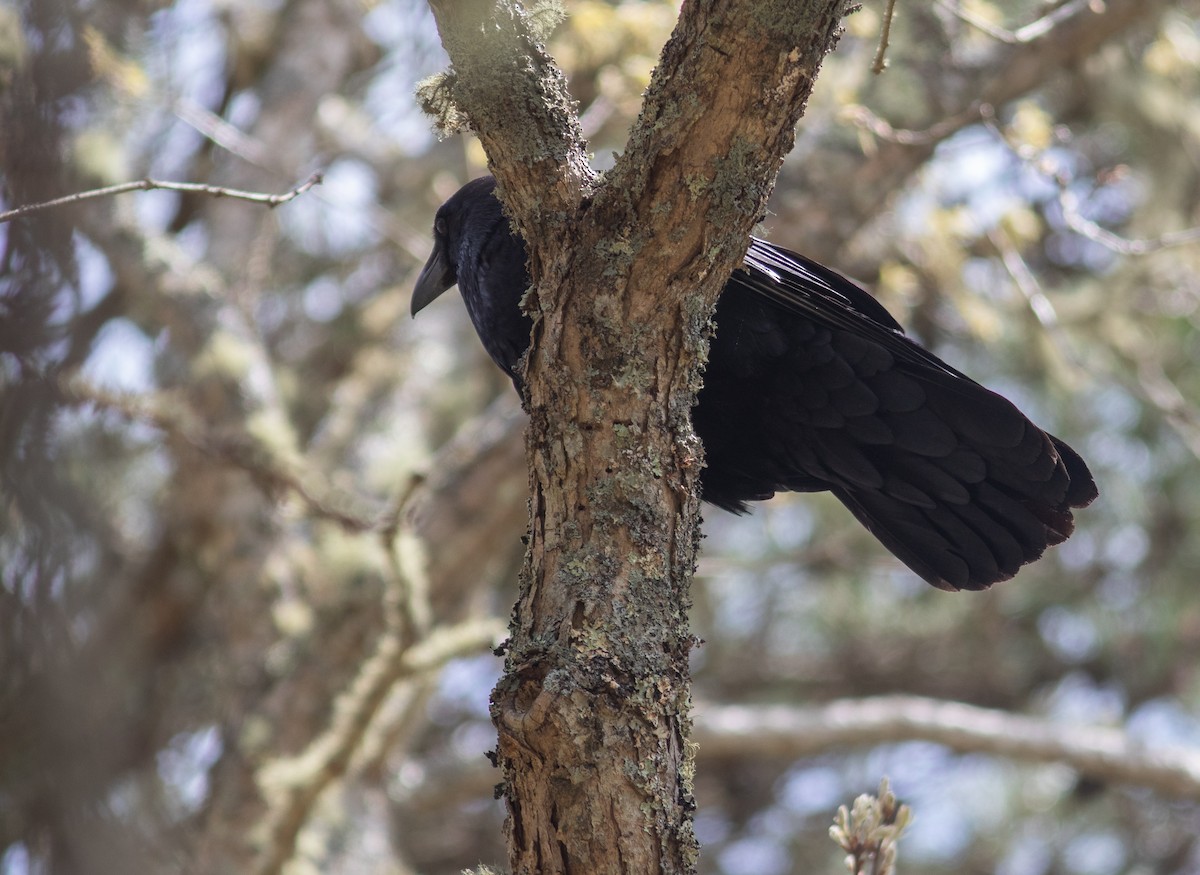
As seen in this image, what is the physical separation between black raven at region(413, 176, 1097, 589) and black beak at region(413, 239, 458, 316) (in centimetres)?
90

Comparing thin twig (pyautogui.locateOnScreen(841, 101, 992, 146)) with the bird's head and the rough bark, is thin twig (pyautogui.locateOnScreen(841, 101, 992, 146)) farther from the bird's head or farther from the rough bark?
the rough bark

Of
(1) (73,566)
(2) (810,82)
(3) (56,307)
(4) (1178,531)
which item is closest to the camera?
(1) (73,566)

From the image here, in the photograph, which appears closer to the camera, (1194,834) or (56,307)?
(56,307)

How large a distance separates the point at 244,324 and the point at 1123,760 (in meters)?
4.18

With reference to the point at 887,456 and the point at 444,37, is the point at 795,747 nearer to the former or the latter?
the point at 887,456

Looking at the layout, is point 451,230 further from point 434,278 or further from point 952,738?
point 952,738

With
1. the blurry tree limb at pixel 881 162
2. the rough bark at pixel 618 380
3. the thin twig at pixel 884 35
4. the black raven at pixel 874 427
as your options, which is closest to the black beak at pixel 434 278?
the black raven at pixel 874 427

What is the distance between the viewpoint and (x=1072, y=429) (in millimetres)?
6773

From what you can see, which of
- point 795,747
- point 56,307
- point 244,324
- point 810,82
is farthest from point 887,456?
point 244,324

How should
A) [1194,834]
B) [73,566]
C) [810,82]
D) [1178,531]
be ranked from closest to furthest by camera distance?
[73,566] → [810,82] → [1178,531] → [1194,834]

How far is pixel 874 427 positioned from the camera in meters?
2.89

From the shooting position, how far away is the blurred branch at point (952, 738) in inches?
192

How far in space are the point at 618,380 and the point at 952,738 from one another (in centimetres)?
366

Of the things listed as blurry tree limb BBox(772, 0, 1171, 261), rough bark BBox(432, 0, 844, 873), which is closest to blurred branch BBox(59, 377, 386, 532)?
rough bark BBox(432, 0, 844, 873)
